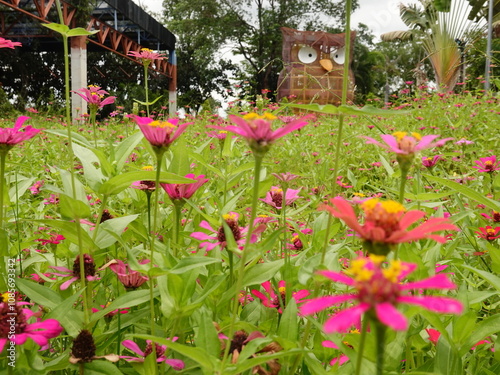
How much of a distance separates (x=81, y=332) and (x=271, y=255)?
424 mm

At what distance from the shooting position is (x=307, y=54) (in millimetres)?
8188

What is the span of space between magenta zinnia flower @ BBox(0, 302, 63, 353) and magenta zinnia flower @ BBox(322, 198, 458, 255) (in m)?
0.29

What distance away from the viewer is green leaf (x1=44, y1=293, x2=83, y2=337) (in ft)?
1.38

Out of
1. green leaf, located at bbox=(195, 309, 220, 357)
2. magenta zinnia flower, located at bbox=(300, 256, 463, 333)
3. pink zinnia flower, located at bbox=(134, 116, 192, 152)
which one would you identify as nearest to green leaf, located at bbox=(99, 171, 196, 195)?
pink zinnia flower, located at bbox=(134, 116, 192, 152)

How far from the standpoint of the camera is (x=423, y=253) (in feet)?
1.97

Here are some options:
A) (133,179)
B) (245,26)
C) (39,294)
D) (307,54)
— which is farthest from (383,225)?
(245,26)

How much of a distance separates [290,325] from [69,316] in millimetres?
241

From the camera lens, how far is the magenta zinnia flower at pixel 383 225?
0.27 metres

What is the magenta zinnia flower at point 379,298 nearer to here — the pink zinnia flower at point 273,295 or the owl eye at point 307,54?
the pink zinnia flower at point 273,295

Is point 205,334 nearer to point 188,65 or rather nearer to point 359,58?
point 188,65

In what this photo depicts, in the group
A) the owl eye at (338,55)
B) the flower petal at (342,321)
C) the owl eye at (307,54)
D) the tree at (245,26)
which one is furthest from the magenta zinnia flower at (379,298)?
the tree at (245,26)

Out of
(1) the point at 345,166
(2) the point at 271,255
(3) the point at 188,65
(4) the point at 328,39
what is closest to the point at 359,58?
(3) the point at 188,65

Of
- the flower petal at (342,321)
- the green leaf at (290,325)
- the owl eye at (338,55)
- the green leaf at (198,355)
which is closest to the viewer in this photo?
the flower petal at (342,321)

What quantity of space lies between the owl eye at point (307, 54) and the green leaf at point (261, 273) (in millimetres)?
8048
